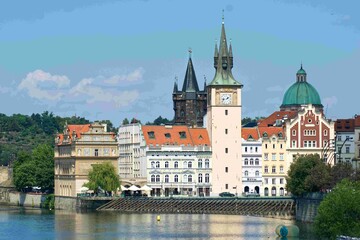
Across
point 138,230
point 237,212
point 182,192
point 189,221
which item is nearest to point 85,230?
point 138,230

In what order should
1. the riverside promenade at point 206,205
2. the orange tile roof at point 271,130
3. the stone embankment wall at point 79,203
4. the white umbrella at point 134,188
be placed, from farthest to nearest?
the orange tile roof at point 271,130 < the white umbrella at point 134,188 < the stone embankment wall at point 79,203 < the riverside promenade at point 206,205

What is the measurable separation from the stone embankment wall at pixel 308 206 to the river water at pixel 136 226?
2.05 m

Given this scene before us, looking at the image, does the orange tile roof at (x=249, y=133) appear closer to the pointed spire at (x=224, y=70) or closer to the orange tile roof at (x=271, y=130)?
the orange tile roof at (x=271, y=130)

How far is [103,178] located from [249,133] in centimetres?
2191

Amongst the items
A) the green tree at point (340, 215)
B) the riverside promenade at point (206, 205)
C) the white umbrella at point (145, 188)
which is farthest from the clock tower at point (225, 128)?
the green tree at point (340, 215)

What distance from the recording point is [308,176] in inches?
5999

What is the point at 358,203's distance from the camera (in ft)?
367

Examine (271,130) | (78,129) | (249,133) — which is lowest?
(249,133)

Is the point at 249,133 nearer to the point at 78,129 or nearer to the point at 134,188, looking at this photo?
the point at 134,188

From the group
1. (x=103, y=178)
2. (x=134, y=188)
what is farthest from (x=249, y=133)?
(x=103, y=178)

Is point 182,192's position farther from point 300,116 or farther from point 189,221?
point 189,221

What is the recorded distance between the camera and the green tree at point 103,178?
179250 mm

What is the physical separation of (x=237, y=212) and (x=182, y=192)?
19.5 m

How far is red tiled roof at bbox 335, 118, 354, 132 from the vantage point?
18700 centimetres
